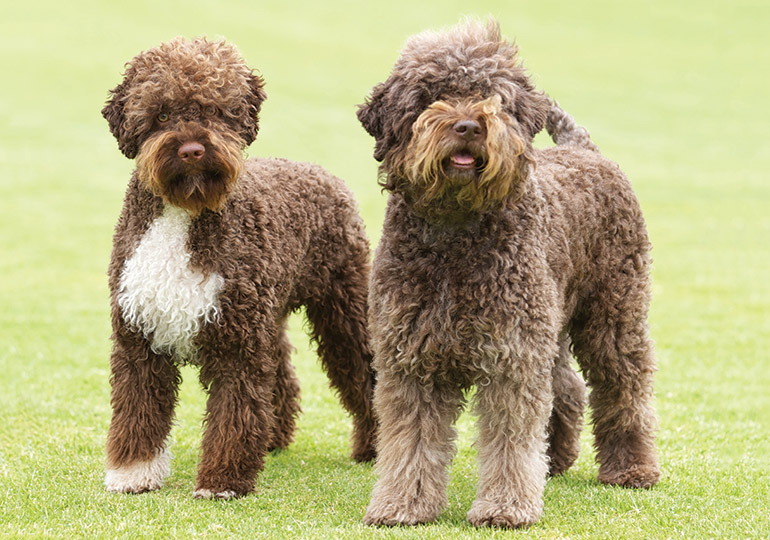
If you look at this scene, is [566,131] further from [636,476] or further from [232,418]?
[232,418]

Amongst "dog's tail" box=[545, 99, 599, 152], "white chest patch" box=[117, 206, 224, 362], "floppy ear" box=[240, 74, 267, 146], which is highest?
"dog's tail" box=[545, 99, 599, 152]

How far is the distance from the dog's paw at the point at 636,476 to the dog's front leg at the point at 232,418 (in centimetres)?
222

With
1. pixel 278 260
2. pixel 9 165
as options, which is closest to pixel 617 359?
pixel 278 260

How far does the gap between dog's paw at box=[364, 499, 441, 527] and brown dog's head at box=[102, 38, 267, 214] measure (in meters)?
1.88

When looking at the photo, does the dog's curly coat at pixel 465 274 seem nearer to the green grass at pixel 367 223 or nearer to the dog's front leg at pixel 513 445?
the dog's front leg at pixel 513 445

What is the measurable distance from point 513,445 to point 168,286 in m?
2.10

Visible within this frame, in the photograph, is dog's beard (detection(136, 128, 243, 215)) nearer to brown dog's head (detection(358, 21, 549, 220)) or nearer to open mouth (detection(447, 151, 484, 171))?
brown dog's head (detection(358, 21, 549, 220))

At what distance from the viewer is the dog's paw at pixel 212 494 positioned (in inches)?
253

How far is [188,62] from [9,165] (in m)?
18.2

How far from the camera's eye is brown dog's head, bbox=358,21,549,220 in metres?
5.25

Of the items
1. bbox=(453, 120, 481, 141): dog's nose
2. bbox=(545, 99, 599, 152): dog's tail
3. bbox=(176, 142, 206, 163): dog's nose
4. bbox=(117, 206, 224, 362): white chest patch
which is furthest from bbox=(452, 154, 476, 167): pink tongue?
bbox=(545, 99, 599, 152): dog's tail

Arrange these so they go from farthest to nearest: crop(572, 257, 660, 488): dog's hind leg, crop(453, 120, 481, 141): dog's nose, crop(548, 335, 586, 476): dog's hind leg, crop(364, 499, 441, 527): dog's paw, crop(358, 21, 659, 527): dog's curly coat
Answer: crop(548, 335, 586, 476): dog's hind leg → crop(572, 257, 660, 488): dog's hind leg → crop(364, 499, 441, 527): dog's paw → crop(358, 21, 659, 527): dog's curly coat → crop(453, 120, 481, 141): dog's nose

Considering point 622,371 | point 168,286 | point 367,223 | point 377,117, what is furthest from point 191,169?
point 367,223

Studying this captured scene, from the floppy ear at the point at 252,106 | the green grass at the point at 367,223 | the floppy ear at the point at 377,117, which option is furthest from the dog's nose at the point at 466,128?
the green grass at the point at 367,223
